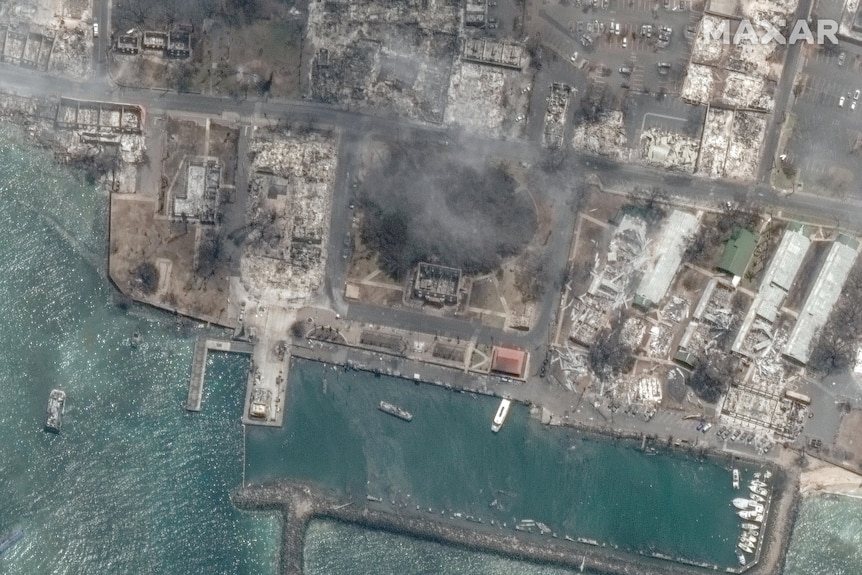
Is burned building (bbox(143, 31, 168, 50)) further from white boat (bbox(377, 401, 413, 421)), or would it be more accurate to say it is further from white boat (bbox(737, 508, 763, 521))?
white boat (bbox(737, 508, 763, 521))

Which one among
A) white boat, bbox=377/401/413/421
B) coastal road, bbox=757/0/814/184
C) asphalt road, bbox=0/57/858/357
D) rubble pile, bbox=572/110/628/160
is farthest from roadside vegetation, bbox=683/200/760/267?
white boat, bbox=377/401/413/421

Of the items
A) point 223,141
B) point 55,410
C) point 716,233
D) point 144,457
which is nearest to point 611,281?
point 716,233

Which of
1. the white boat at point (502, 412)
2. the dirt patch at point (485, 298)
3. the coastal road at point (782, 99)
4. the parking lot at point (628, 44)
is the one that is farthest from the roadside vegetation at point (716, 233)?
the white boat at point (502, 412)

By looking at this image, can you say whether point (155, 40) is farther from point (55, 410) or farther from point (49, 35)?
point (55, 410)

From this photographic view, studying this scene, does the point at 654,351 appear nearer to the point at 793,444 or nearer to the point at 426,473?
the point at 793,444

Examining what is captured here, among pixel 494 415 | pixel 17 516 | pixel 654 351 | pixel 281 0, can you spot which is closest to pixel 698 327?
pixel 654 351
